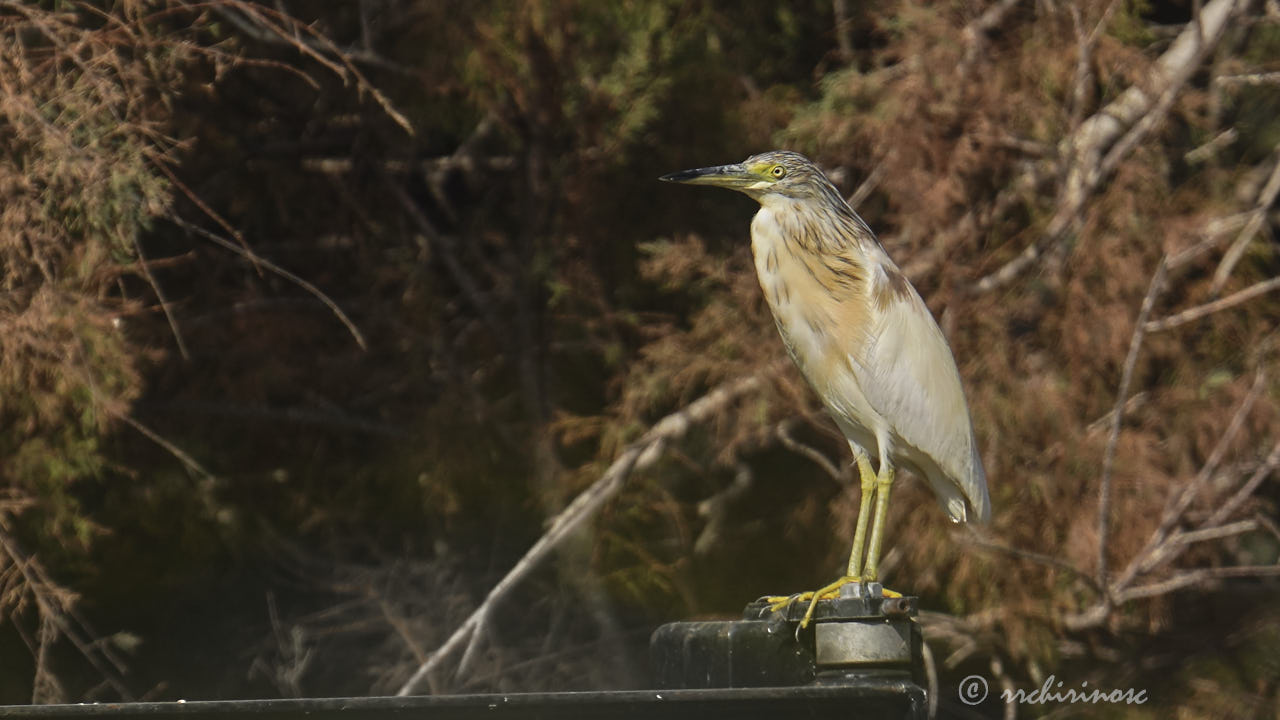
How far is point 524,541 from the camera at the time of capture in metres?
3.97

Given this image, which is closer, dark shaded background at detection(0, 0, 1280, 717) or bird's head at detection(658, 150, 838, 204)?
bird's head at detection(658, 150, 838, 204)

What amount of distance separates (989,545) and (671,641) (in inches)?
47.6

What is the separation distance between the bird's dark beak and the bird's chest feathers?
3.7 inches

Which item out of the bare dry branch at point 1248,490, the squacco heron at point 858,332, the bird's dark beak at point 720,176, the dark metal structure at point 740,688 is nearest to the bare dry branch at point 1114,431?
the bare dry branch at point 1248,490

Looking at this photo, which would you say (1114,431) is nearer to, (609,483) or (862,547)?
(862,547)

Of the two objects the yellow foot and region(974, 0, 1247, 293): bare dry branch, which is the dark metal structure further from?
region(974, 0, 1247, 293): bare dry branch

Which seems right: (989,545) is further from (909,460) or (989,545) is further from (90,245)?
(90,245)

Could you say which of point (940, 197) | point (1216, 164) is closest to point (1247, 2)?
point (1216, 164)

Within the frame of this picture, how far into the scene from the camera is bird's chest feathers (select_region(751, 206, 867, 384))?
6.64 ft

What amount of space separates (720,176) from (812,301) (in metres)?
0.25

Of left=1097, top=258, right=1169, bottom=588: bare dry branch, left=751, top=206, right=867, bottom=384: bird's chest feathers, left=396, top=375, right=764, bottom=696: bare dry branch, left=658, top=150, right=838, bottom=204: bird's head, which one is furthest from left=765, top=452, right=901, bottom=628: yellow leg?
left=396, top=375, right=764, bottom=696: bare dry branch

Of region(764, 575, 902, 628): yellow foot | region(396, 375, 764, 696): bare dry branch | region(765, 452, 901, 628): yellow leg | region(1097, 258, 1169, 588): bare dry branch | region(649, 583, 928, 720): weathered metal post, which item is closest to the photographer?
region(649, 583, 928, 720): weathered metal post

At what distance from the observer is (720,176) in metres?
2.07

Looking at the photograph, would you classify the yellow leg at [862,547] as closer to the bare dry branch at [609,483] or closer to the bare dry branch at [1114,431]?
the bare dry branch at [1114,431]
